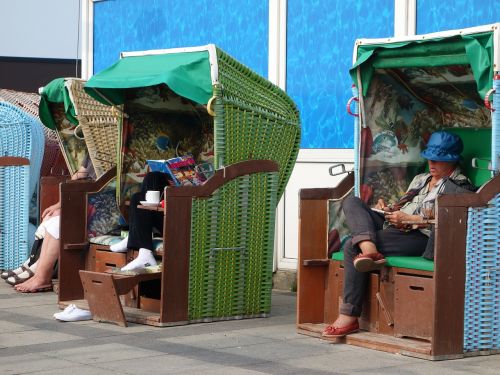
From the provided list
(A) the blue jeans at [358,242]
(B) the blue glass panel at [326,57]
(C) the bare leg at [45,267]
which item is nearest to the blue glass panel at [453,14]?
(B) the blue glass panel at [326,57]

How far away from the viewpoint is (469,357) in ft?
21.7

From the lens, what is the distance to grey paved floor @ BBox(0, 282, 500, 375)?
20.5ft

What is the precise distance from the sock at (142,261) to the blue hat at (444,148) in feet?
7.10

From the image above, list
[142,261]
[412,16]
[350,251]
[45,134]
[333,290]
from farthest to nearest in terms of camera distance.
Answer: [45,134]
[412,16]
[142,261]
[333,290]
[350,251]

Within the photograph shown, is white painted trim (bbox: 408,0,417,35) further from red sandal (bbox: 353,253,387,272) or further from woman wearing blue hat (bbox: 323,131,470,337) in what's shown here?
red sandal (bbox: 353,253,387,272)

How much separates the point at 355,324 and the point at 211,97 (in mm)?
1886

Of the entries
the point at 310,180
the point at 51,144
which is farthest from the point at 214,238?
the point at 51,144

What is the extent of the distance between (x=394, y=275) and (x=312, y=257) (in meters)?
0.81

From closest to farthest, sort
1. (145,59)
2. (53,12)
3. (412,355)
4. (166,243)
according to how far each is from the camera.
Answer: (412,355) → (166,243) → (145,59) → (53,12)

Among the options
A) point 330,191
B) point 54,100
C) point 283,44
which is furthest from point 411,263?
point 54,100

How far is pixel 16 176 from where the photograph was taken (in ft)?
35.4

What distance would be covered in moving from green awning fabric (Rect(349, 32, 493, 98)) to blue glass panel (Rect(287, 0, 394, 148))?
2241 millimetres

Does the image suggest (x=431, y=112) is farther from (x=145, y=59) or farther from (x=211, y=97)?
(x=145, y=59)

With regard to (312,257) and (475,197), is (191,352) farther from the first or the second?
(475,197)
